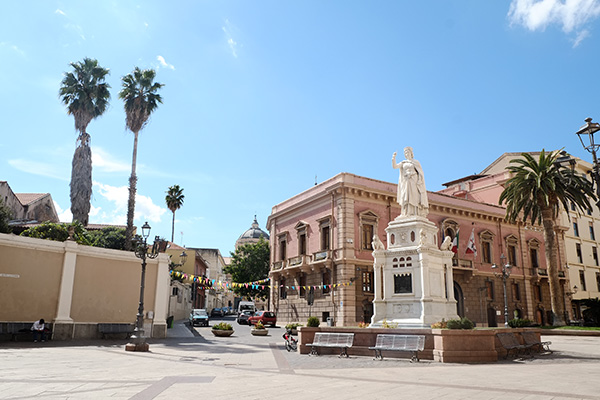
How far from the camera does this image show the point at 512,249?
136 feet

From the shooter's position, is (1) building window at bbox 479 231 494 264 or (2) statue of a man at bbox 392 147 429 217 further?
(1) building window at bbox 479 231 494 264

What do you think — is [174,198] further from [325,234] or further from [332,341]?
[332,341]

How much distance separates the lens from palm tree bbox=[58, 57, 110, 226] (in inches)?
1331

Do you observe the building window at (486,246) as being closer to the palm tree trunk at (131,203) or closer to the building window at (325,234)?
the building window at (325,234)

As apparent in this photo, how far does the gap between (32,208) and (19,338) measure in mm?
31475

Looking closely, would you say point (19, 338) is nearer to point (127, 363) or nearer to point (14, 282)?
point (14, 282)

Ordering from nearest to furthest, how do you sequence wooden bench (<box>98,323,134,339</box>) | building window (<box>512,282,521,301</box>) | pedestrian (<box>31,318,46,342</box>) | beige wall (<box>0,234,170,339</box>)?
1. pedestrian (<box>31,318,46,342</box>)
2. beige wall (<box>0,234,170,339</box>)
3. wooden bench (<box>98,323,134,339</box>)
4. building window (<box>512,282,521,301</box>)

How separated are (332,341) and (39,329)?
39.8 feet

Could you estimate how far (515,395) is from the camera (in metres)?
7.23

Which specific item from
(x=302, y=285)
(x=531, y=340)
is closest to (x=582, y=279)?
(x=302, y=285)

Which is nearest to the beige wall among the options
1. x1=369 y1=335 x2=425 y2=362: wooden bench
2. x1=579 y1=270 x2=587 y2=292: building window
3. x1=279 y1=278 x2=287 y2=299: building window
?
x1=369 y1=335 x2=425 y2=362: wooden bench

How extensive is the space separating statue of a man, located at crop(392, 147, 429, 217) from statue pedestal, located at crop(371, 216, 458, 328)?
519 mm

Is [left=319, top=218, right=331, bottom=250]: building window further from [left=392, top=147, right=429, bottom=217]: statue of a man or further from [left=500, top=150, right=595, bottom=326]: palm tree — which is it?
[left=392, top=147, right=429, bottom=217]: statue of a man

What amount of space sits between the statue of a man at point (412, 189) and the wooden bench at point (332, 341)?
17.0ft
